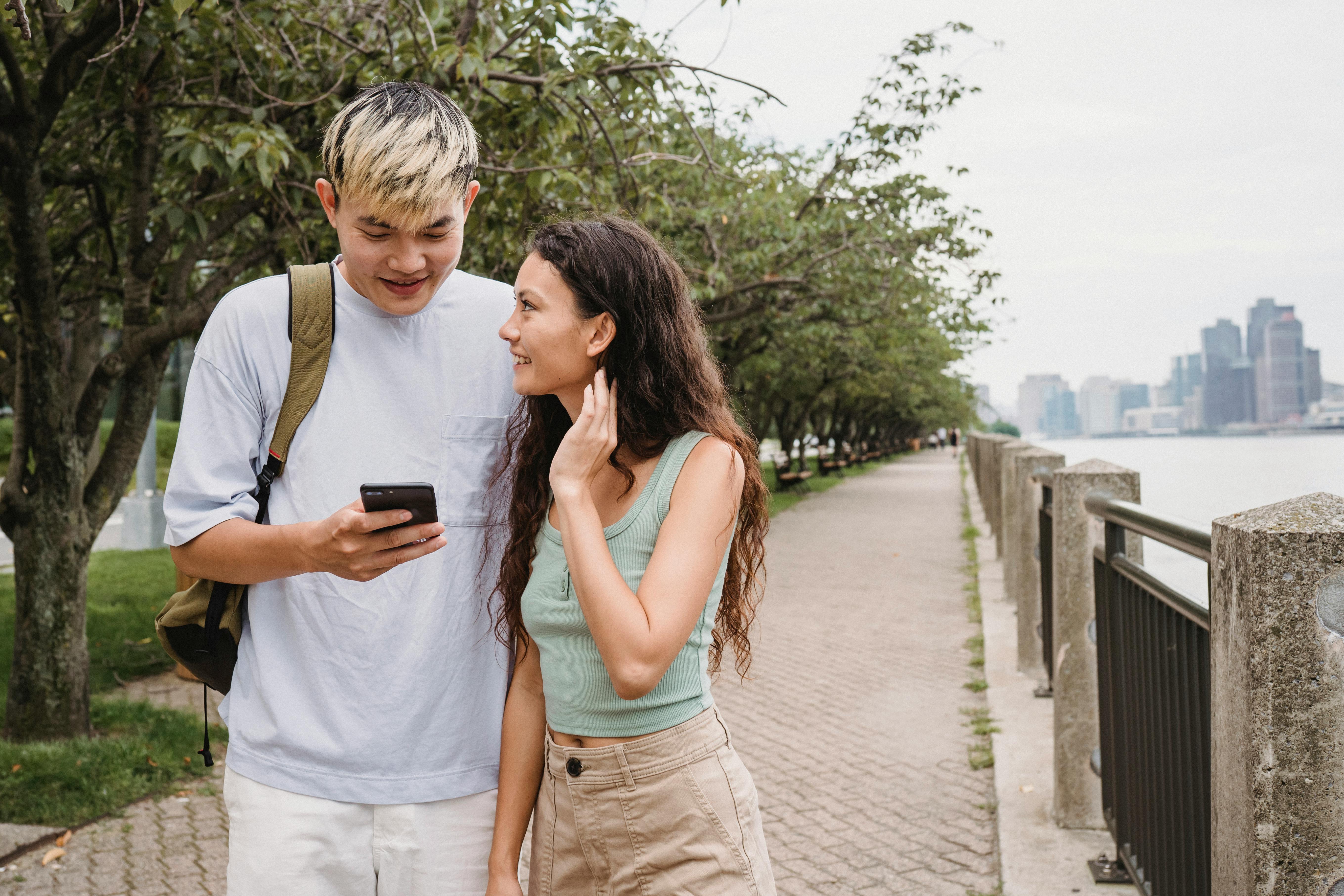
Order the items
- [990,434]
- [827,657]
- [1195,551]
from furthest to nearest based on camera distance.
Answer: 1. [990,434]
2. [827,657]
3. [1195,551]

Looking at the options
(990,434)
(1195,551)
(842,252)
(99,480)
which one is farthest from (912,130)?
(1195,551)

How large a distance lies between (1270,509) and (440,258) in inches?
65.6

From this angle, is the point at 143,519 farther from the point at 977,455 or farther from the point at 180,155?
the point at 977,455

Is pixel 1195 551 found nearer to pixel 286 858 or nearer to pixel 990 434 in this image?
pixel 286 858

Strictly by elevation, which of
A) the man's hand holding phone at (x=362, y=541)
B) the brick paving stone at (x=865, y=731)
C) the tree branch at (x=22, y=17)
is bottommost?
the brick paving stone at (x=865, y=731)

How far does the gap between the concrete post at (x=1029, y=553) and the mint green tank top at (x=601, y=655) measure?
5655 mm

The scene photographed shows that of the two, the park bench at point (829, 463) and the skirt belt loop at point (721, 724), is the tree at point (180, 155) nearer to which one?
the skirt belt loop at point (721, 724)

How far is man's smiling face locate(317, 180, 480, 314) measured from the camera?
6.37ft

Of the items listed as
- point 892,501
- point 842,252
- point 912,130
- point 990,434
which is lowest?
point 892,501

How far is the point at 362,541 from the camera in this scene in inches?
67.7

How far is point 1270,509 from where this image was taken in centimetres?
220

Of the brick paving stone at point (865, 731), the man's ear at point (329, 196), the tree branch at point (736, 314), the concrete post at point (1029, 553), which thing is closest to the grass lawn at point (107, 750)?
the brick paving stone at point (865, 731)

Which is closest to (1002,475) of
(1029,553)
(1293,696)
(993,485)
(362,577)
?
(1029,553)

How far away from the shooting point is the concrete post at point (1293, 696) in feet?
6.89
